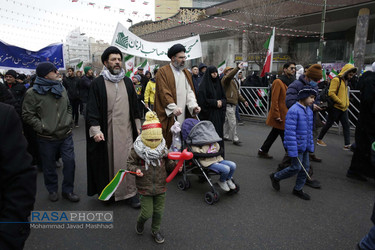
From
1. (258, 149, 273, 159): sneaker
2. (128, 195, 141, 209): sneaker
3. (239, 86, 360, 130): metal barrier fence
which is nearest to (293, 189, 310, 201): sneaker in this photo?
(258, 149, 273, 159): sneaker

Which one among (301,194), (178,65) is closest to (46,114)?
(178,65)

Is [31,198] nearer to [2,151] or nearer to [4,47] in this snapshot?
[2,151]

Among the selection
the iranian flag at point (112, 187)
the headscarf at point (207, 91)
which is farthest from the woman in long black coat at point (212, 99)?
the iranian flag at point (112, 187)

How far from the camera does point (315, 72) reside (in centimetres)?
421

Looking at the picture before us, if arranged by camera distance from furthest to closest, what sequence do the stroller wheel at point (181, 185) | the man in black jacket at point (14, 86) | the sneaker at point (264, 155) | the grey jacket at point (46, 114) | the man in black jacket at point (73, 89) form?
the man in black jacket at point (73, 89) → the sneaker at point (264, 155) → the man in black jacket at point (14, 86) → the stroller wheel at point (181, 185) → the grey jacket at point (46, 114)

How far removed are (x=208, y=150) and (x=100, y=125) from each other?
1489mm

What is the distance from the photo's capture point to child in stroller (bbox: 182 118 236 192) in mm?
3504

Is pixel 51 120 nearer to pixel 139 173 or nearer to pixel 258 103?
pixel 139 173

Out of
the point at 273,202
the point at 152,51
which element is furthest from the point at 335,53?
the point at 273,202

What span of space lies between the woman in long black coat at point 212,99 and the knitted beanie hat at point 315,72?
1503 mm

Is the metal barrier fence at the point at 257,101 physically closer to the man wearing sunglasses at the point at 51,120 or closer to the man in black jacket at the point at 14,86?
the man wearing sunglasses at the point at 51,120

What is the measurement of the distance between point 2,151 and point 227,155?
4.89 meters

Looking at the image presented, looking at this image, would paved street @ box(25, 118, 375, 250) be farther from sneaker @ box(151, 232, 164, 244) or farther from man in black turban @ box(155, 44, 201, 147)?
man in black turban @ box(155, 44, 201, 147)

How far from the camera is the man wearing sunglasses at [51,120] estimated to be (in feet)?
11.0
